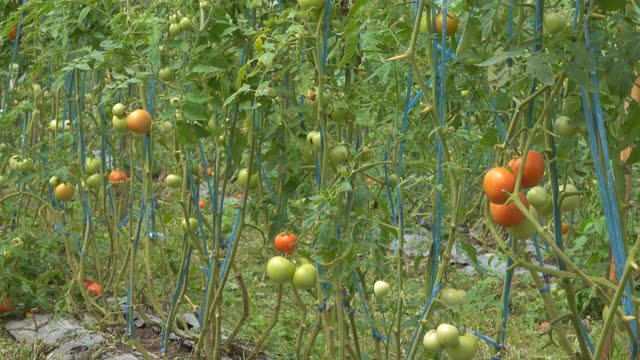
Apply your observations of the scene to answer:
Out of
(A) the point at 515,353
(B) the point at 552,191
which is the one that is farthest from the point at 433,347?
(A) the point at 515,353

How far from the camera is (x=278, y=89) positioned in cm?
194

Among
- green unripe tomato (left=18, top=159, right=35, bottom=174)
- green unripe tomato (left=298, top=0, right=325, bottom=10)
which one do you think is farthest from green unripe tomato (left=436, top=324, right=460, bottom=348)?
green unripe tomato (left=18, top=159, right=35, bottom=174)

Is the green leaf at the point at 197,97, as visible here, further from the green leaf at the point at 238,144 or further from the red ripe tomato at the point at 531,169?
the red ripe tomato at the point at 531,169

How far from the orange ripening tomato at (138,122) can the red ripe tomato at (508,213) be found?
1.22m

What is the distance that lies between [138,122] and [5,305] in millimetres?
1410

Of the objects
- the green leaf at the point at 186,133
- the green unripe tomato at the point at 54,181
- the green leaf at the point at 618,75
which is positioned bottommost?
the green unripe tomato at the point at 54,181

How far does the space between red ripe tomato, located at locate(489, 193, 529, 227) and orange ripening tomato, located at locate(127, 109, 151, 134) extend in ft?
4.00

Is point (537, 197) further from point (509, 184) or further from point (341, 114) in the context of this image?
point (341, 114)

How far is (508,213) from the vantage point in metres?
1.17

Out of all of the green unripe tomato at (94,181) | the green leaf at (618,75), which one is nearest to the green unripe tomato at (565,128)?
the green leaf at (618,75)

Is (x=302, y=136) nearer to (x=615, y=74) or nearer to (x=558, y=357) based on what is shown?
(x=615, y=74)

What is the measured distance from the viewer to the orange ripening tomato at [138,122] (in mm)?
2102

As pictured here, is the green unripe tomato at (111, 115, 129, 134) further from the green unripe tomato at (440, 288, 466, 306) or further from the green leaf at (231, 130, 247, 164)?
the green unripe tomato at (440, 288, 466, 306)

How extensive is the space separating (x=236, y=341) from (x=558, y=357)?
4.12ft
